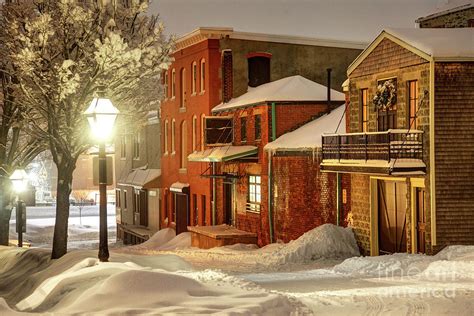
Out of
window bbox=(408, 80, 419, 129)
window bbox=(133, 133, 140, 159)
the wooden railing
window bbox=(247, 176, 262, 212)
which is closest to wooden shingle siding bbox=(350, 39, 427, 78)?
window bbox=(408, 80, 419, 129)

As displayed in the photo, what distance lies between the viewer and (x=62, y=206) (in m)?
21.2

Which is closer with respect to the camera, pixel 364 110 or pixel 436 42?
pixel 436 42

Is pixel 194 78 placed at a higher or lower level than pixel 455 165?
higher

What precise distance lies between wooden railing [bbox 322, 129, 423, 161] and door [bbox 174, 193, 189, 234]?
52.1ft

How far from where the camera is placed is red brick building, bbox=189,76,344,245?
31.4m

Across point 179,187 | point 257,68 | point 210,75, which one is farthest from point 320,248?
point 179,187

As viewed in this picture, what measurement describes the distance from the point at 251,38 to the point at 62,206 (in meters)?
19.8

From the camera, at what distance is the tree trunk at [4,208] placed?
26625 mm

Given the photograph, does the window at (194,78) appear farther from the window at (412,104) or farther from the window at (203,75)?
the window at (412,104)

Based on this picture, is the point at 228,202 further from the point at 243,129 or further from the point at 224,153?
the point at 243,129

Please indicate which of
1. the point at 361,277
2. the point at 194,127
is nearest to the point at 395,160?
the point at 361,277

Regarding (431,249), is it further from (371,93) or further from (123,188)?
(123,188)

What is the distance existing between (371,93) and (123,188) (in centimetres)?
3065

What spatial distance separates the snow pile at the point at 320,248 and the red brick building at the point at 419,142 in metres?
1.16
